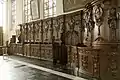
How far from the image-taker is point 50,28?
9156 millimetres

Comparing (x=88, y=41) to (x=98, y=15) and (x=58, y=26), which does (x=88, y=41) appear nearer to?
(x=98, y=15)

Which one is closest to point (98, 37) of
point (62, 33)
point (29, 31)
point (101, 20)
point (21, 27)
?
point (101, 20)

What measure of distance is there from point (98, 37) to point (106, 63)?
1.00 meters

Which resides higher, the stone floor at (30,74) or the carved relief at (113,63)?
the carved relief at (113,63)

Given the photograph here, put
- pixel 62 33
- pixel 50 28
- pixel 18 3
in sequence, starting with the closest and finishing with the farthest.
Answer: pixel 62 33
pixel 50 28
pixel 18 3

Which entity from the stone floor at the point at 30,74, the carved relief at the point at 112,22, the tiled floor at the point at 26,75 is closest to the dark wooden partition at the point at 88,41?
the carved relief at the point at 112,22

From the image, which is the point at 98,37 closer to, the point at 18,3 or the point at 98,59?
the point at 98,59

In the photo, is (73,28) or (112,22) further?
(73,28)

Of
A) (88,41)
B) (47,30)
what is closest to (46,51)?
(47,30)

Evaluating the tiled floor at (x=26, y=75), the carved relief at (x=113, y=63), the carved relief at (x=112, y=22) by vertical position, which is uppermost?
the carved relief at (x=112, y=22)

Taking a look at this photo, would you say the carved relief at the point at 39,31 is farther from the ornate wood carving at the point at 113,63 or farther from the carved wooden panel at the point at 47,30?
the ornate wood carving at the point at 113,63

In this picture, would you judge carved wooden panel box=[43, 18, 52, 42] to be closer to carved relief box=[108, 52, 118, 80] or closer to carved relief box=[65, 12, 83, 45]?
carved relief box=[65, 12, 83, 45]

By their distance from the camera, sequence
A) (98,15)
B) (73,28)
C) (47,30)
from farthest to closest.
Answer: (47,30), (73,28), (98,15)

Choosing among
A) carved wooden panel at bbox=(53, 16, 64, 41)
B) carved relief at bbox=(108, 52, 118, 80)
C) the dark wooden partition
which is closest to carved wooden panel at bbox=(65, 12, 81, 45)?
the dark wooden partition
